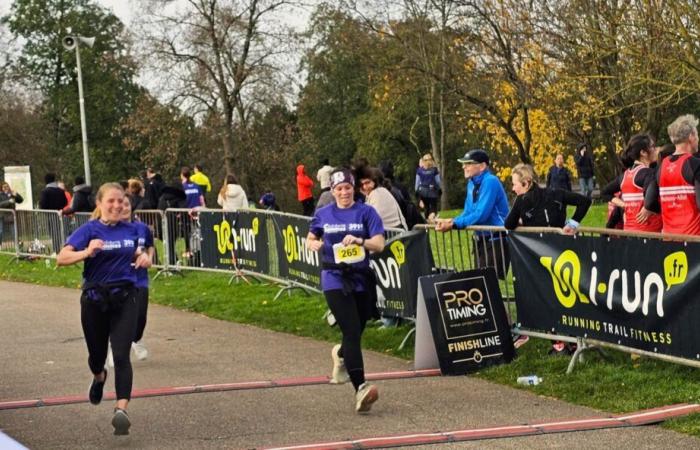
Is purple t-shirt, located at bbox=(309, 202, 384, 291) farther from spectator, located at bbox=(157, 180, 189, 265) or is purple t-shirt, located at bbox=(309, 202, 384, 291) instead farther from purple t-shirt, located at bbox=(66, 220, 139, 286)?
spectator, located at bbox=(157, 180, 189, 265)

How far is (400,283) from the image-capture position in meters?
12.0

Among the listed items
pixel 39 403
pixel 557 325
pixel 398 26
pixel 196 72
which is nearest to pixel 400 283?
pixel 557 325

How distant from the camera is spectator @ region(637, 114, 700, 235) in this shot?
365 inches

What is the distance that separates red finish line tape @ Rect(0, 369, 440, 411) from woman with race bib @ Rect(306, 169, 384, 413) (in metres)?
1.01

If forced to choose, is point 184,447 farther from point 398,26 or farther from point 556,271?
point 398,26

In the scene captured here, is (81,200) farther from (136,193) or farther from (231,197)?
(231,197)

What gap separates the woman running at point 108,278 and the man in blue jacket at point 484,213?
11.8ft

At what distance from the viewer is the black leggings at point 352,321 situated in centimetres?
891

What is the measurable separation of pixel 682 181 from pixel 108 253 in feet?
14.6

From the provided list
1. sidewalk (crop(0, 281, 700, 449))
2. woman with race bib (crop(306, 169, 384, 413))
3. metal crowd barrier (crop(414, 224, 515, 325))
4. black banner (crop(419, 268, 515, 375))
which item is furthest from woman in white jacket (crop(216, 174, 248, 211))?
woman with race bib (crop(306, 169, 384, 413))

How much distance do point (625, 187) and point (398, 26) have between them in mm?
29458

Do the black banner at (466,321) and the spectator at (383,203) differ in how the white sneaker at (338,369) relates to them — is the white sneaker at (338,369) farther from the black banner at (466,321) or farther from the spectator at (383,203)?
the spectator at (383,203)

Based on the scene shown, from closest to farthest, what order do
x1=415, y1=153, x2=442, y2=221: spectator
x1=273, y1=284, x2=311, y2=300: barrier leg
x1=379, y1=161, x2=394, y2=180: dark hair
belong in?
x1=379, y1=161, x2=394, y2=180: dark hair, x1=273, y1=284, x2=311, y2=300: barrier leg, x1=415, y1=153, x2=442, y2=221: spectator

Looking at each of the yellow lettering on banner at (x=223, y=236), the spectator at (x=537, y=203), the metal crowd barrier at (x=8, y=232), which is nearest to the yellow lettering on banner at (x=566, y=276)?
the spectator at (x=537, y=203)
